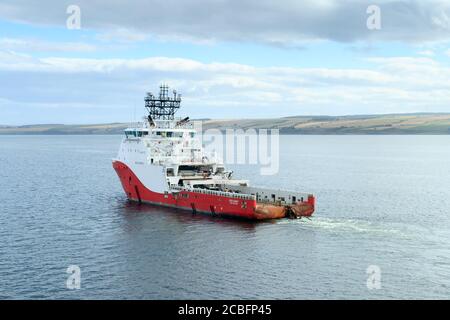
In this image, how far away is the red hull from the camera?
5402 centimetres

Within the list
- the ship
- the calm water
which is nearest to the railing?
the ship

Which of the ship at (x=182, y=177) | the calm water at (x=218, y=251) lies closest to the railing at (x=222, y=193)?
the ship at (x=182, y=177)

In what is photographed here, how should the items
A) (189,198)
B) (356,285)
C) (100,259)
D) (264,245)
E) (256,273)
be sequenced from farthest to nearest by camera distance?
(189,198) < (264,245) < (100,259) < (256,273) < (356,285)

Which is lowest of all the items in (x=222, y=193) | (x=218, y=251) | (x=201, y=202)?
(x=218, y=251)

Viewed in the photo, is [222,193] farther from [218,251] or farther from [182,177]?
[218,251]

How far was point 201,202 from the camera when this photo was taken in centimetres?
5841

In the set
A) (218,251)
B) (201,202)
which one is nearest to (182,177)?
(201,202)

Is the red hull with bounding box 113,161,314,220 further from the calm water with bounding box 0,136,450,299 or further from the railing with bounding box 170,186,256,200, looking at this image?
the calm water with bounding box 0,136,450,299

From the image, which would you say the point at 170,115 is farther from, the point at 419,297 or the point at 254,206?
the point at 419,297

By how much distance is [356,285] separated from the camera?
1372 inches

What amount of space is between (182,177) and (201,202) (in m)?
6.29

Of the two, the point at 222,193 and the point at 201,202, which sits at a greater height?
the point at 222,193
